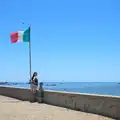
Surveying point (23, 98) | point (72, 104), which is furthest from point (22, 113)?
point (23, 98)

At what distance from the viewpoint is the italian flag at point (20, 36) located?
23.5 metres

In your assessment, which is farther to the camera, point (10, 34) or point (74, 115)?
point (10, 34)

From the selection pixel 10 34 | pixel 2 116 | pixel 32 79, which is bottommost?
pixel 2 116

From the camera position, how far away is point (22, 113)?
14.9 m

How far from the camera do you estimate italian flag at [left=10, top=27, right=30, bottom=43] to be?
23.5m

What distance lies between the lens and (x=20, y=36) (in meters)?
24.2

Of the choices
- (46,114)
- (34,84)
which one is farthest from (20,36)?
(46,114)

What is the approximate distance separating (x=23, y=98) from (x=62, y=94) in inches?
214

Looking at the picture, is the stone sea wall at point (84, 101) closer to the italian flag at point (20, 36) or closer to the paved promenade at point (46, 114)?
the paved promenade at point (46, 114)

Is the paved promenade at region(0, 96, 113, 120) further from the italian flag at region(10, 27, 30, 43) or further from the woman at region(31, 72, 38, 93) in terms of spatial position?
the italian flag at region(10, 27, 30, 43)

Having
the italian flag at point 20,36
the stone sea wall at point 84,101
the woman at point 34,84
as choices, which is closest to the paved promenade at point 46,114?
the stone sea wall at point 84,101

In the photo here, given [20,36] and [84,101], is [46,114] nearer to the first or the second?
[84,101]

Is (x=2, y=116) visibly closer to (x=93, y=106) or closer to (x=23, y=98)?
(x=93, y=106)

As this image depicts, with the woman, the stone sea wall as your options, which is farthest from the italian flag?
the stone sea wall
